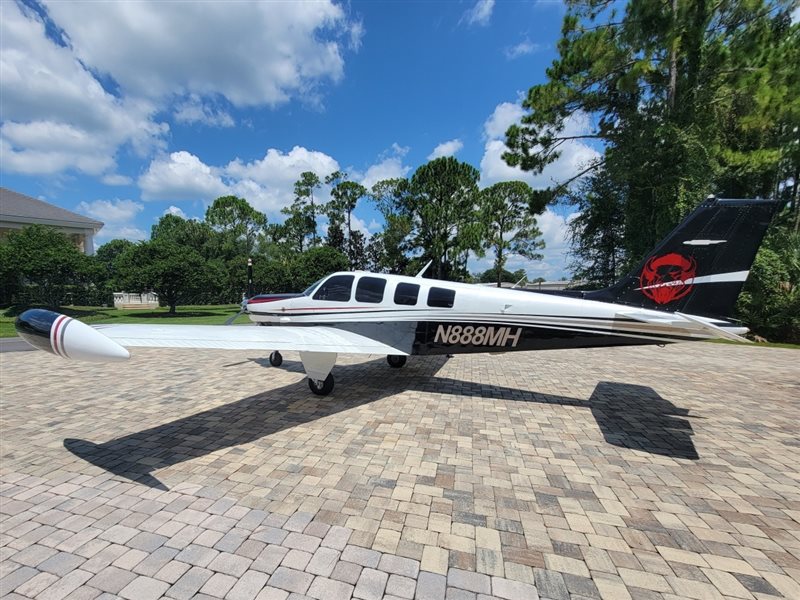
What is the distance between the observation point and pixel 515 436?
16.8 ft

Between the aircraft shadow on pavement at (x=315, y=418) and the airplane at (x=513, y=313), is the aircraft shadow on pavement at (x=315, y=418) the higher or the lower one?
the lower one

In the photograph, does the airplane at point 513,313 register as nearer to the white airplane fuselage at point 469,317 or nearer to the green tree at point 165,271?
the white airplane fuselage at point 469,317

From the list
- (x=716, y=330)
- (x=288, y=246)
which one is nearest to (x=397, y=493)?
(x=716, y=330)

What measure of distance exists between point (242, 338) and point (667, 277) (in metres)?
6.85

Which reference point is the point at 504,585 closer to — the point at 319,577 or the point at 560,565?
the point at 560,565

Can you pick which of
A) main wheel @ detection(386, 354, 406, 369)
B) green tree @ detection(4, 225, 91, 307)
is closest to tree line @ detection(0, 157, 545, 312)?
green tree @ detection(4, 225, 91, 307)

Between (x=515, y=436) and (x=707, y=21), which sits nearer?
(x=515, y=436)

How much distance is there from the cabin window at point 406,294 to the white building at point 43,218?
4601 centimetres

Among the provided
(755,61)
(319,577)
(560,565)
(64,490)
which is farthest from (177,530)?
(755,61)

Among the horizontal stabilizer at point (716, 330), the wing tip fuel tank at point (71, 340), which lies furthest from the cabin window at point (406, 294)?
the wing tip fuel tank at point (71, 340)

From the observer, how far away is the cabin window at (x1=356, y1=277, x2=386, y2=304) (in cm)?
732

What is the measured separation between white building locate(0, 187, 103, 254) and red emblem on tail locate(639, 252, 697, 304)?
Result: 50017 millimetres

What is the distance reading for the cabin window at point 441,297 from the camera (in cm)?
686

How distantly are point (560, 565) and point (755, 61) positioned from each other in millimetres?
21421
